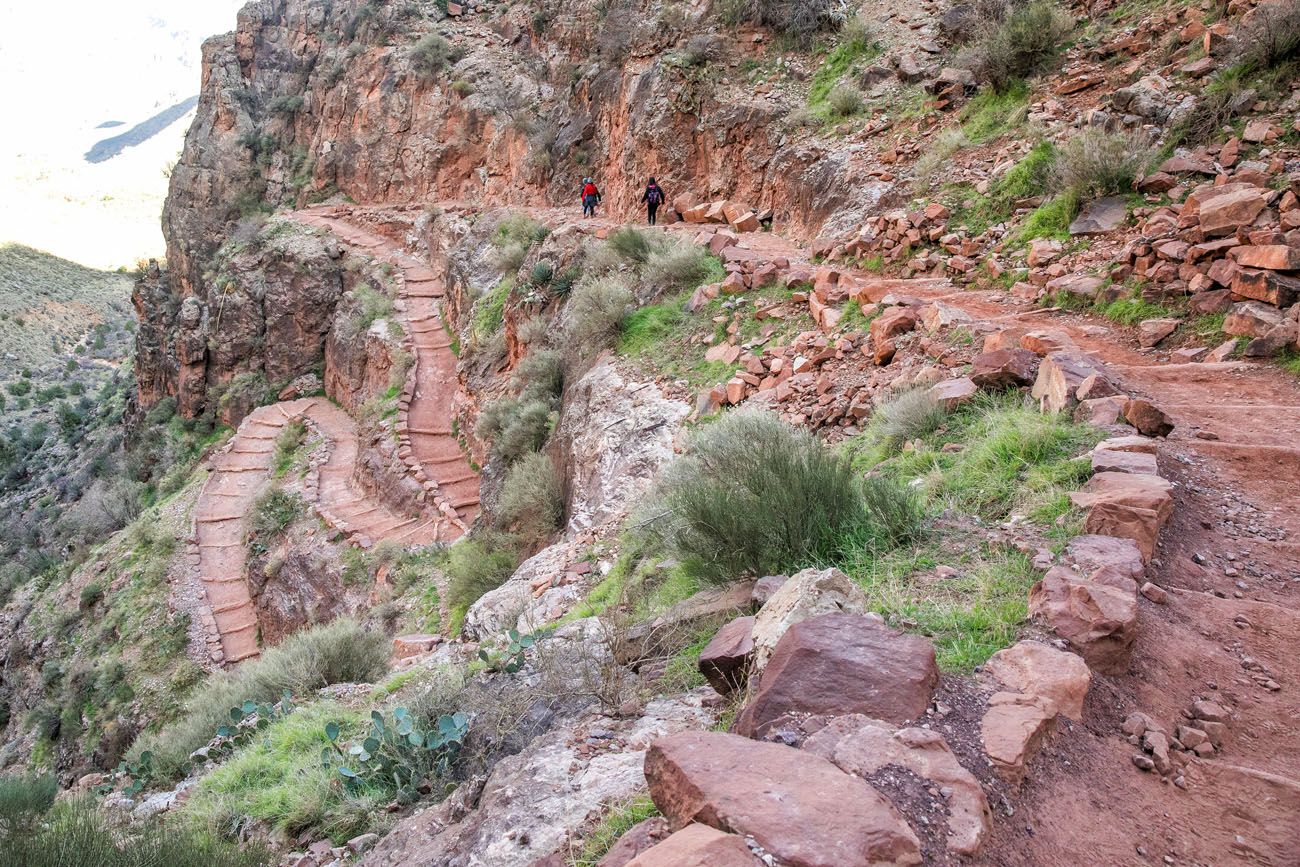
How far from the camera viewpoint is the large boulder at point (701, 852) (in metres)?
1.62

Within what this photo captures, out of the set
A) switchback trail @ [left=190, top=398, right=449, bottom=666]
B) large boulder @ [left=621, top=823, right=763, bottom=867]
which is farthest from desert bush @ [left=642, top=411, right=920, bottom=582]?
switchback trail @ [left=190, top=398, right=449, bottom=666]

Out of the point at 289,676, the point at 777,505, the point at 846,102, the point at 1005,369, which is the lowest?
the point at 289,676

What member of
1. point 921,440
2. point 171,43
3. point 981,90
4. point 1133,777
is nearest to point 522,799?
point 1133,777

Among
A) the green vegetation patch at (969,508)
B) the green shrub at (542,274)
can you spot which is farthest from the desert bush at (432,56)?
the green vegetation patch at (969,508)

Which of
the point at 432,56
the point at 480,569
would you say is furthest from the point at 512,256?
the point at 432,56

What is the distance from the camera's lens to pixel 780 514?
3918 millimetres

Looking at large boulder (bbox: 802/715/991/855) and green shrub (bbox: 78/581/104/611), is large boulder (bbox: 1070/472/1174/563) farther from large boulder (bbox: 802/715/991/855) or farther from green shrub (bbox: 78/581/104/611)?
green shrub (bbox: 78/581/104/611)

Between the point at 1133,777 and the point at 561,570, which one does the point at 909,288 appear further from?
the point at 1133,777

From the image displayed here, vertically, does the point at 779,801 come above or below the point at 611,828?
above

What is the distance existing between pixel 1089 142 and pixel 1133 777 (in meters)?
7.63

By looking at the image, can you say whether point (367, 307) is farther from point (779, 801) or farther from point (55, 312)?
point (55, 312)

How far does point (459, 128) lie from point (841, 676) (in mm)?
23606

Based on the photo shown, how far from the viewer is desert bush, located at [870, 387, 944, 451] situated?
17.0ft

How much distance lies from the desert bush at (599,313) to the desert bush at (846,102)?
518cm
